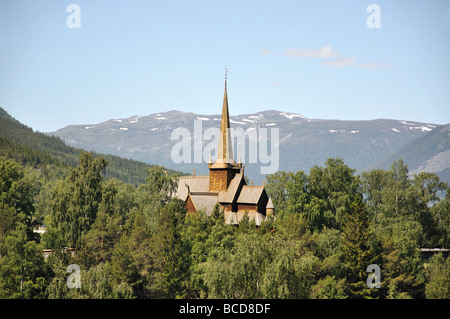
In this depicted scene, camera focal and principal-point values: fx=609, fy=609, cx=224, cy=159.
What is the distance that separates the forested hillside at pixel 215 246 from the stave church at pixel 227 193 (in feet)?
15.5

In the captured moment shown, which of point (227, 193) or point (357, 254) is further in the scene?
point (227, 193)

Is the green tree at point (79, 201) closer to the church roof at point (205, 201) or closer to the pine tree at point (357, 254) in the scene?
the church roof at point (205, 201)

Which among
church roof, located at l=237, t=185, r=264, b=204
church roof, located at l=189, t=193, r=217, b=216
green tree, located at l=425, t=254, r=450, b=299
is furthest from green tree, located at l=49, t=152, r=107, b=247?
green tree, located at l=425, t=254, r=450, b=299

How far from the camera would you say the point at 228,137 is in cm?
8938

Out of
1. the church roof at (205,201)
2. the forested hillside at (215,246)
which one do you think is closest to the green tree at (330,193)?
the forested hillside at (215,246)

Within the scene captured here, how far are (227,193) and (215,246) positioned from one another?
2363 centimetres

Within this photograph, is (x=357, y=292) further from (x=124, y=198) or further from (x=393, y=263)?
(x=124, y=198)

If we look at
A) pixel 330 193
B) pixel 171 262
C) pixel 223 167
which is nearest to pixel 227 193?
pixel 223 167

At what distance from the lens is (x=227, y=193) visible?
8600 centimetres

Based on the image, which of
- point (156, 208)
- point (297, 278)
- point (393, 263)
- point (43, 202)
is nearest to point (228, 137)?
point (156, 208)

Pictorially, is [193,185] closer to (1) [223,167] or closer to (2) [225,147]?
(1) [223,167]

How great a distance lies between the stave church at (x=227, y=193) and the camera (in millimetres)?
84062

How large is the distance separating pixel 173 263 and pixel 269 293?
1267 centimetres
